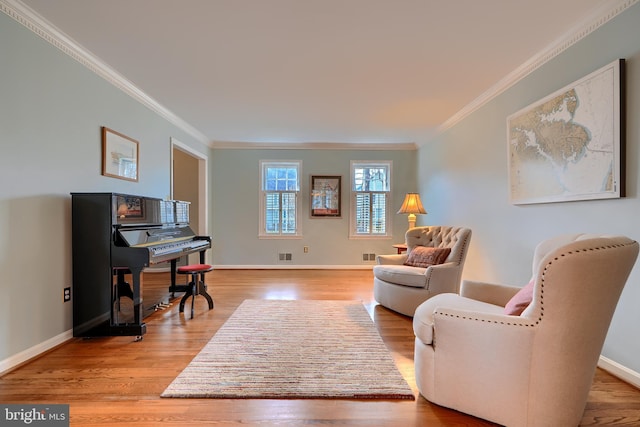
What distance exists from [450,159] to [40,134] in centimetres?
464

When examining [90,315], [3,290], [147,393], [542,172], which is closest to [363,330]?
[147,393]

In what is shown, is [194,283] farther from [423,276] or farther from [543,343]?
[543,343]

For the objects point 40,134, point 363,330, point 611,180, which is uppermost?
point 40,134

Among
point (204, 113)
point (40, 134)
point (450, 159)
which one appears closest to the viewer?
point (40, 134)

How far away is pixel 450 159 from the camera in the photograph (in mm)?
4336

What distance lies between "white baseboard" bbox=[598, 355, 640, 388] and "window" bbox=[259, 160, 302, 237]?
14.6ft

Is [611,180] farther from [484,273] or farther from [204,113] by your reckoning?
[204,113]

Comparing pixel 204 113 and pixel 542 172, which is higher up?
pixel 204 113

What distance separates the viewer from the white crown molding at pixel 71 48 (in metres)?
1.96

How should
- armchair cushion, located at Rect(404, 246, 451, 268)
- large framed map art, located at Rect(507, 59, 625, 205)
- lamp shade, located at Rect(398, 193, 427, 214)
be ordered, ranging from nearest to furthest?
large framed map art, located at Rect(507, 59, 625, 205)
armchair cushion, located at Rect(404, 246, 451, 268)
lamp shade, located at Rect(398, 193, 427, 214)

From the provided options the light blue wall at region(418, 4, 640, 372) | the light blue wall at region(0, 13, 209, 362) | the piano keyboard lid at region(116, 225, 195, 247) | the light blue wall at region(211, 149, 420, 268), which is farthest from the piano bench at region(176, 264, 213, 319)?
the light blue wall at region(418, 4, 640, 372)

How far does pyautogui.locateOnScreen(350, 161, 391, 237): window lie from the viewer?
5715 millimetres

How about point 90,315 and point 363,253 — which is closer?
point 90,315

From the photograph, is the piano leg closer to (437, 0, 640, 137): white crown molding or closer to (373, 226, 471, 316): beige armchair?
(373, 226, 471, 316): beige armchair
